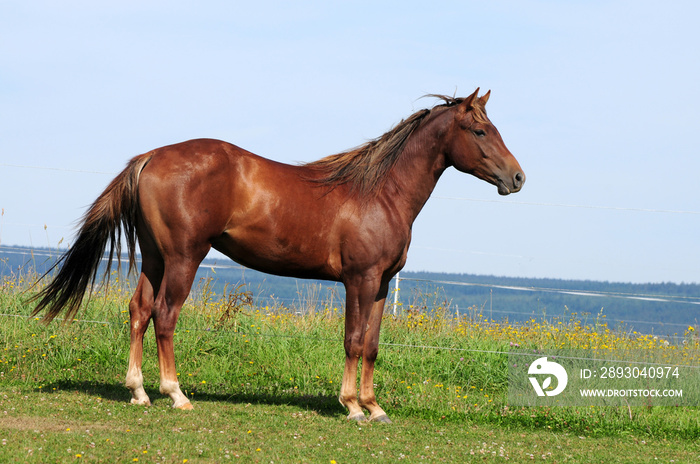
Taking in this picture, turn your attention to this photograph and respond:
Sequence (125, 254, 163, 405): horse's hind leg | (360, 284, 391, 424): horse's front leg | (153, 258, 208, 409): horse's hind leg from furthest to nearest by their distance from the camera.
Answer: (360, 284, 391, 424): horse's front leg → (125, 254, 163, 405): horse's hind leg → (153, 258, 208, 409): horse's hind leg

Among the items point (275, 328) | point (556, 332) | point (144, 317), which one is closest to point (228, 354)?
point (275, 328)

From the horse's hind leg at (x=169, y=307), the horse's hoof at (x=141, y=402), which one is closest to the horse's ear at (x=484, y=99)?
the horse's hind leg at (x=169, y=307)

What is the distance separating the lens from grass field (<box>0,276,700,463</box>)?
5.07 m

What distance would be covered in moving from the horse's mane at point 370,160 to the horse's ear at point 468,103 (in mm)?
52

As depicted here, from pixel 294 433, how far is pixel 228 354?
2667 millimetres

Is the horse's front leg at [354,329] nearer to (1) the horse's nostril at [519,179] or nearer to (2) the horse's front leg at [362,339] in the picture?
(2) the horse's front leg at [362,339]

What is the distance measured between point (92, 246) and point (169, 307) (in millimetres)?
966

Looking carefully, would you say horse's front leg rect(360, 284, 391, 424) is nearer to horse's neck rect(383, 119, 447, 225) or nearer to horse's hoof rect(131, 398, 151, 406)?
horse's neck rect(383, 119, 447, 225)

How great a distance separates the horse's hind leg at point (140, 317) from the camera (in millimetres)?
6176

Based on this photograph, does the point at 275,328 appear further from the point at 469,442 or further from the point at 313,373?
the point at 469,442

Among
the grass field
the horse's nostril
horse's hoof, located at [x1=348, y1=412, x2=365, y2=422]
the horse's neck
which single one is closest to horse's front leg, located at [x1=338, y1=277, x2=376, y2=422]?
horse's hoof, located at [x1=348, y1=412, x2=365, y2=422]

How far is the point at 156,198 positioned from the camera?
19.2ft

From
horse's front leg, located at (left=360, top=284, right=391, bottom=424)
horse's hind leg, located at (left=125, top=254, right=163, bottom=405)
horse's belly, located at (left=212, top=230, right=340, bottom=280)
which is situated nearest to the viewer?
horse's belly, located at (left=212, top=230, right=340, bottom=280)

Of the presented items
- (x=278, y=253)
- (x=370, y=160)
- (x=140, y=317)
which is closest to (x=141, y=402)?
(x=140, y=317)
